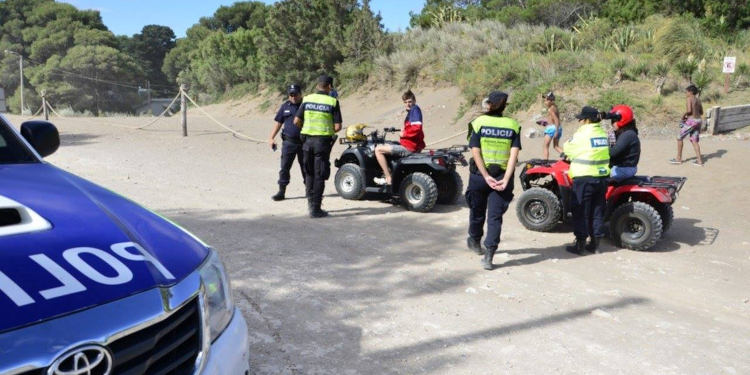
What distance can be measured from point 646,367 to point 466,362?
114 cm

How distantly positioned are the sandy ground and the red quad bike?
0.21 meters

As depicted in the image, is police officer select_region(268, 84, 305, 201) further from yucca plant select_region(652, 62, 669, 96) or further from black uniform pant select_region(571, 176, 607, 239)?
yucca plant select_region(652, 62, 669, 96)

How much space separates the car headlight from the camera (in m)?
2.29

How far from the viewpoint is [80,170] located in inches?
449

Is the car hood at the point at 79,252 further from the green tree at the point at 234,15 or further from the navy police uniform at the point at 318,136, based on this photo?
the green tree at the point at 234,15

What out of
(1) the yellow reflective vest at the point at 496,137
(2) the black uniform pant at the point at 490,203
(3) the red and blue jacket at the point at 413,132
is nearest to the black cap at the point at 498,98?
(1) the yellow reflective vest at the point at 496,137

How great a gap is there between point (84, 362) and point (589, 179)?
587 centimetres

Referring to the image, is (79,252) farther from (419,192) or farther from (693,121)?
(693,121)

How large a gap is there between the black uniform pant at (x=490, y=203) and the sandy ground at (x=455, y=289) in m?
0.34

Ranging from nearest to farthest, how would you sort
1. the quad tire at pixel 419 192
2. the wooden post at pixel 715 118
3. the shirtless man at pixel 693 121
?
the quad tire at pixel 419 192 → the shirtless man at pixel 693 121 → the wooden post at pixel 715 118

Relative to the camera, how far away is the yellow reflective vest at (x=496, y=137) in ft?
19.0

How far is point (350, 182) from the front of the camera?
9.05m

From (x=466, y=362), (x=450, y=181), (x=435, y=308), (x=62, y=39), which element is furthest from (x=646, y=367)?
(x=62, y=39)

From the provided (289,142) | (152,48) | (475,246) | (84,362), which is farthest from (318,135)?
(152,48)
